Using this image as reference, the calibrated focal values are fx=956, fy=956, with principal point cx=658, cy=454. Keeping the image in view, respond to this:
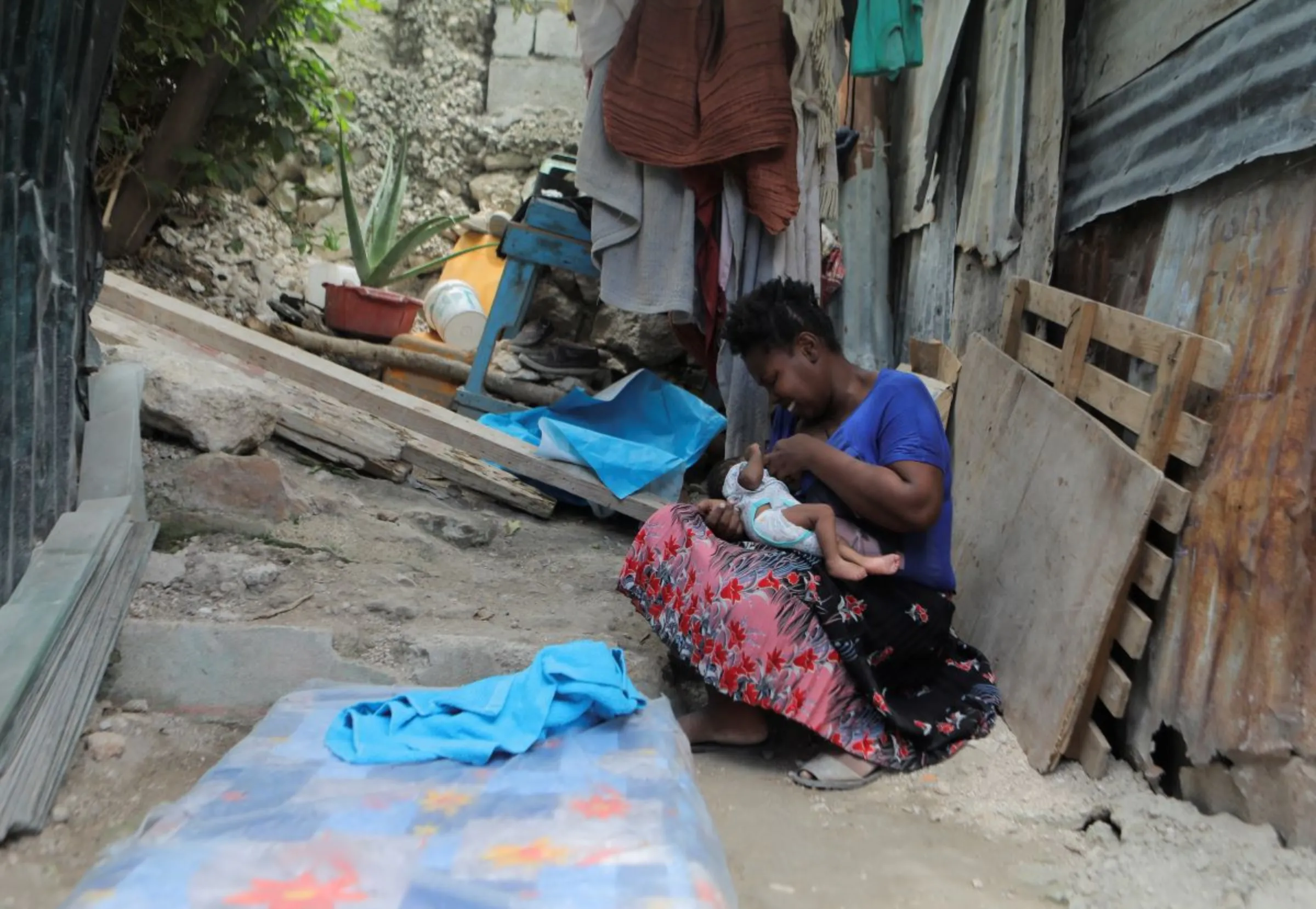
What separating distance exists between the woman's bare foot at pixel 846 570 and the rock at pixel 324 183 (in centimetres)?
604

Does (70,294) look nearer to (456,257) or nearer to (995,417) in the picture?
(995,417)

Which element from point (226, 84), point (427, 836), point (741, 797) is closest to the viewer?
point (427, 836)

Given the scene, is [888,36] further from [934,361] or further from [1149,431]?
[1149,431]

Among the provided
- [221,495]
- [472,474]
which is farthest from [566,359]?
[221,495]

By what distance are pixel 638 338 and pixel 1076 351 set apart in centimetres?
293

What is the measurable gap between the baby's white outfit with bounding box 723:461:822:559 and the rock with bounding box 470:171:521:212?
568 cm

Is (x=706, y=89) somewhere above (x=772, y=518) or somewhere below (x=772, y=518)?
above

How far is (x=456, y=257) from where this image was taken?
6949 mm

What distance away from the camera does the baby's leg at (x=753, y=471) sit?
2469mm

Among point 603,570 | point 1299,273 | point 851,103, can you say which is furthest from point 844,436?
point 851,103

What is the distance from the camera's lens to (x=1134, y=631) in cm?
205

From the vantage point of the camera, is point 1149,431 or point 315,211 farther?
point 315,211

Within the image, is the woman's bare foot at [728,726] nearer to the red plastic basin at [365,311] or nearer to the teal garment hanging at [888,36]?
the teal garment hanging at [888,36]

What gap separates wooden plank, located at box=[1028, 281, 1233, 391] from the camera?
1.97 metres
